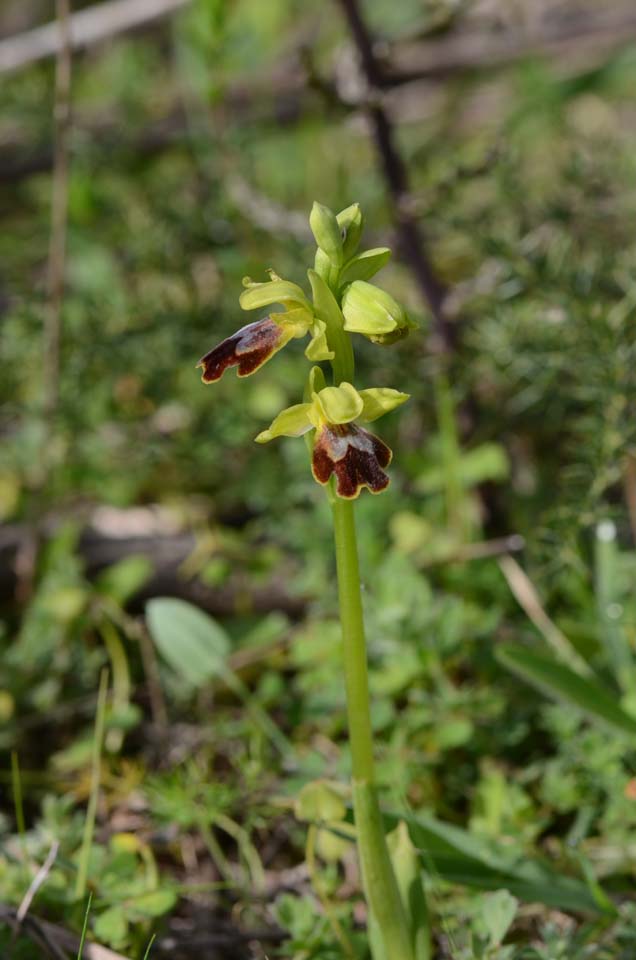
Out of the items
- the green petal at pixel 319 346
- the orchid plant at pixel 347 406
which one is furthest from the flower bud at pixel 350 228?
the green petal at pixel 319 346

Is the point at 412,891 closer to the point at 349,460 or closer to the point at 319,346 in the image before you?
the point at 349,460

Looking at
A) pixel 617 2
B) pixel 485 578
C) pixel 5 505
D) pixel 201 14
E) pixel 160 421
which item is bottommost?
pixel 485 578

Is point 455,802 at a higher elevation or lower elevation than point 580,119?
lower

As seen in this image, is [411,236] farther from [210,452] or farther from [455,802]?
[455,802]

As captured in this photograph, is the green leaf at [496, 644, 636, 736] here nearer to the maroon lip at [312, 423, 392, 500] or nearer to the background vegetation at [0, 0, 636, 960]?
→ the background vegetation at [0, 0, 636, 960]

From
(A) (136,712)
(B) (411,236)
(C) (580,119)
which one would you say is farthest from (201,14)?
(C) (580,119)

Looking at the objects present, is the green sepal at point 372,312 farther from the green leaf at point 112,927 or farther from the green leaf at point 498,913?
the green leaf at point 112,927

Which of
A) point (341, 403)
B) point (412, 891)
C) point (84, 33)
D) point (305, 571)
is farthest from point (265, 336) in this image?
point (84, 33)
